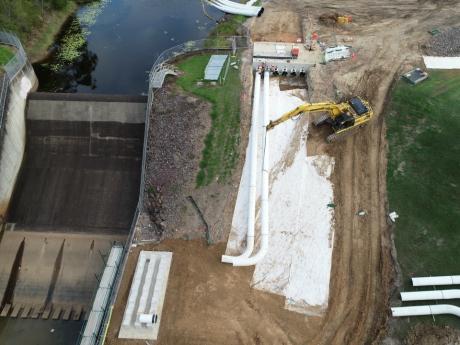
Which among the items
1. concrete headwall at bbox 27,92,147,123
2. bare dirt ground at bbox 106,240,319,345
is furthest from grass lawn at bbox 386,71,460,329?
concrete headwall at bbox 27,92,147,123

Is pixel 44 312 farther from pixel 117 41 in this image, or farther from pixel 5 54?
pixel 117 41

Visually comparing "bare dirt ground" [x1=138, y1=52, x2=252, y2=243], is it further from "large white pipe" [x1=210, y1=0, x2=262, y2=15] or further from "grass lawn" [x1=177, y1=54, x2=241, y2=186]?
"large white pipe" [x1=210, y1=0, x2=262, y2=15]

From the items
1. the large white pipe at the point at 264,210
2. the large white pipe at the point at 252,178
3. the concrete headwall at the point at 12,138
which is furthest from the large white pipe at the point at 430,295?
the concrete headwall at the point at 12,138

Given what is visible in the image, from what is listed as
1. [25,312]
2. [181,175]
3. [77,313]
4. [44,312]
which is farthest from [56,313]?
[181,175]

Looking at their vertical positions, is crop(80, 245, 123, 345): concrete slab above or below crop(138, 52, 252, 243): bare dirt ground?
below

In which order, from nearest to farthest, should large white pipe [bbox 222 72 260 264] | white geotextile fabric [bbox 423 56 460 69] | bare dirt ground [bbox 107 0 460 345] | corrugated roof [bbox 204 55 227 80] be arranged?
bare dirt ground [bbox 107 0 460 345], large white pipe [bbox 222 72 260 264], corrugated roof [bbox 204 55 227 80], white geotextile fabric [bbox 423 56 460 69]

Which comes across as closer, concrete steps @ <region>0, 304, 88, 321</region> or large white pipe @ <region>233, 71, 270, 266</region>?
large white pipe @ <region>233, 71, 270, 266</region>
